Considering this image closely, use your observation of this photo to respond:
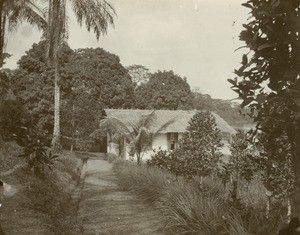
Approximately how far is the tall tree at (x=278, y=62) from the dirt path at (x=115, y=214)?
5.07m

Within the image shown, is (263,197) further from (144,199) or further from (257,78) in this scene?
(257,78)

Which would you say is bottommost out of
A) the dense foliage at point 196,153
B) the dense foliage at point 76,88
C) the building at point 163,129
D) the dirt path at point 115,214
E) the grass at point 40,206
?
the dirt path at point 115,214

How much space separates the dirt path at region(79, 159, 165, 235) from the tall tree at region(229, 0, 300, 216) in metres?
5.07

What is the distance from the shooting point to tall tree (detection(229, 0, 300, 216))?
158 inches

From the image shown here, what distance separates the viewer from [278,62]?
4.12m

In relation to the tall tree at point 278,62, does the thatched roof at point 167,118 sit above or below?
above

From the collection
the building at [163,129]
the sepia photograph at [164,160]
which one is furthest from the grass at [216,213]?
the building at [163,129]

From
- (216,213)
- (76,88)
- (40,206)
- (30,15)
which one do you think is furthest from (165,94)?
(216,213)

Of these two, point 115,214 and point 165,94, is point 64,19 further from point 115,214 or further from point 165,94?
point 165,94

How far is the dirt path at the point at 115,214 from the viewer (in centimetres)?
887

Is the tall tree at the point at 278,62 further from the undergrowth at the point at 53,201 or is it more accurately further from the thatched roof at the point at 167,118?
the thatched roof at the point at 167,118

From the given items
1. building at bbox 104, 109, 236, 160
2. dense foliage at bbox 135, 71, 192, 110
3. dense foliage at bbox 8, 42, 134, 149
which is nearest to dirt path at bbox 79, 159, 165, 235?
dense foliage at bbox 8, 42, 134, 149

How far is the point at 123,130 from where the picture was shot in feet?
66.7

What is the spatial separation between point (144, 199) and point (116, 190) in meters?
2.90
